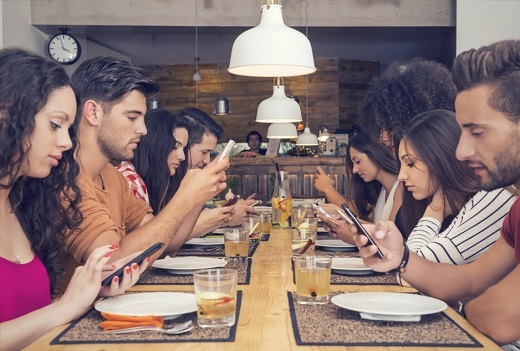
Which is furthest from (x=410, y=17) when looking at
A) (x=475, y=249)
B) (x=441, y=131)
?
(x=475, y=249)

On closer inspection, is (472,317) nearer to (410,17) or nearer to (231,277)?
(231,277)

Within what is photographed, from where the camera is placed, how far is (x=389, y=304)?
1.54 metres

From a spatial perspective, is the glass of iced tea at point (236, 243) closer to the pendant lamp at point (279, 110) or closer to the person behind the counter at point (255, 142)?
the pendant lamp at point (279, 110)

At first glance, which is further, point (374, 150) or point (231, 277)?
point (374, 150)

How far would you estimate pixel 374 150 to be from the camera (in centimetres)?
410

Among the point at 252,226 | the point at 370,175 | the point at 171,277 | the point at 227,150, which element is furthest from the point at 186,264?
the point at 370,175

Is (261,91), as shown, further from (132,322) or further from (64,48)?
(132,322)

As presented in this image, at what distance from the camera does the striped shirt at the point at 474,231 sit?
6.82ft

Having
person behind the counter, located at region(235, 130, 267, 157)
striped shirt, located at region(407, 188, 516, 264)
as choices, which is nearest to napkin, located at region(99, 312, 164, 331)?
striped shirt, located at region(407, 188, 516, 264)

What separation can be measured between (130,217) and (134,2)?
4964 millimetres

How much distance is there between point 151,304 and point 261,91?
9.76 metres

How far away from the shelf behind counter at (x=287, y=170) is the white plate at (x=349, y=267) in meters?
5.06

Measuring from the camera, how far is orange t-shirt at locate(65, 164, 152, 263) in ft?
6.85

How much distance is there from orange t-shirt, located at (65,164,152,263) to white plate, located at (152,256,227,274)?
0.21m
